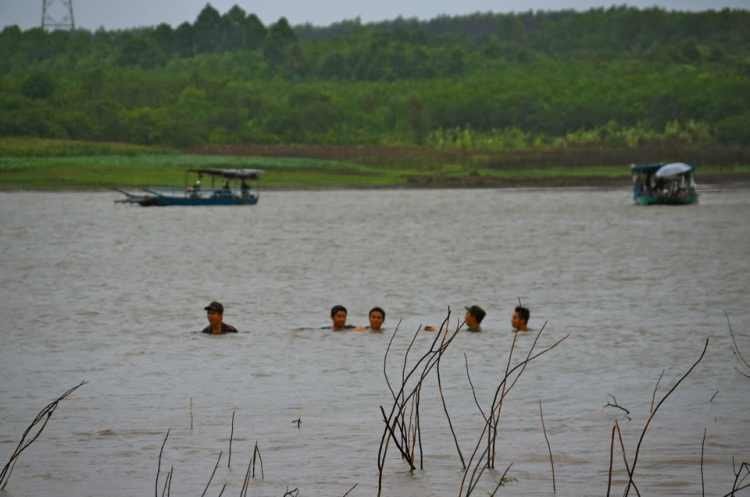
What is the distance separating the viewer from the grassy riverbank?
228 feet


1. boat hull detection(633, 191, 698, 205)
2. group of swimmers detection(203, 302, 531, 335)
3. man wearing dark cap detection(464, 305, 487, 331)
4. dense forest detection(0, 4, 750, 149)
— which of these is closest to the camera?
group of swimmers detection(203, 302, 531, 335)

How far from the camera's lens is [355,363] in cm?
1580

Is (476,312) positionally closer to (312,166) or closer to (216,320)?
(216,320)

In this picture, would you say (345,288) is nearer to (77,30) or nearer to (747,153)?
(747,153)

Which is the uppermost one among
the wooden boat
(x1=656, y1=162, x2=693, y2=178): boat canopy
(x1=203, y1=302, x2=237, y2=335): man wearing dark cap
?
(x1=656, y1=162, x2=693, y2=178): boat canopy

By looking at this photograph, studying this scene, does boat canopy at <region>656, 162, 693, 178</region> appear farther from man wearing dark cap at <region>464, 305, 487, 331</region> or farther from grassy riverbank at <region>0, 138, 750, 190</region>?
man wearing dark cap at <region>464, 305, 487, 331</region>

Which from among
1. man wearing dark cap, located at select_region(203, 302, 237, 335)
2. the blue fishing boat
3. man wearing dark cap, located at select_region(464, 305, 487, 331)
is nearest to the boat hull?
the blue fishing boat

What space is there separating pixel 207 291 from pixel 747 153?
3090 inches

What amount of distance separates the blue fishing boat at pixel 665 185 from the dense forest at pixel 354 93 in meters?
37.8

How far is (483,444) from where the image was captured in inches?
411

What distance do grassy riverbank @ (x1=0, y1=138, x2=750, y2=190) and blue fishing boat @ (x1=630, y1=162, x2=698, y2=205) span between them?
24554 millimetres

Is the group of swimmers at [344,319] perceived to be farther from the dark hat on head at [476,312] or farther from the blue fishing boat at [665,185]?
the blue fishing boat at [665,185]

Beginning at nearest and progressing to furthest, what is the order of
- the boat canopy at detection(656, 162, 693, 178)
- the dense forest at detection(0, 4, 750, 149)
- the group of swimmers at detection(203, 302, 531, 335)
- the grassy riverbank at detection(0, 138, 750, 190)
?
the group of swimmers at detection(203, 302, 531, 335) < the boat canopy at detection(656, 162, 693, 178) < the grassy riverbank at detection(0, 138, 750, 190) < the dense forest at detection(0, 4, 750, 149)

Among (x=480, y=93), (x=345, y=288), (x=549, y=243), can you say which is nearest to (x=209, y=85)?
(x=480, y=93)
